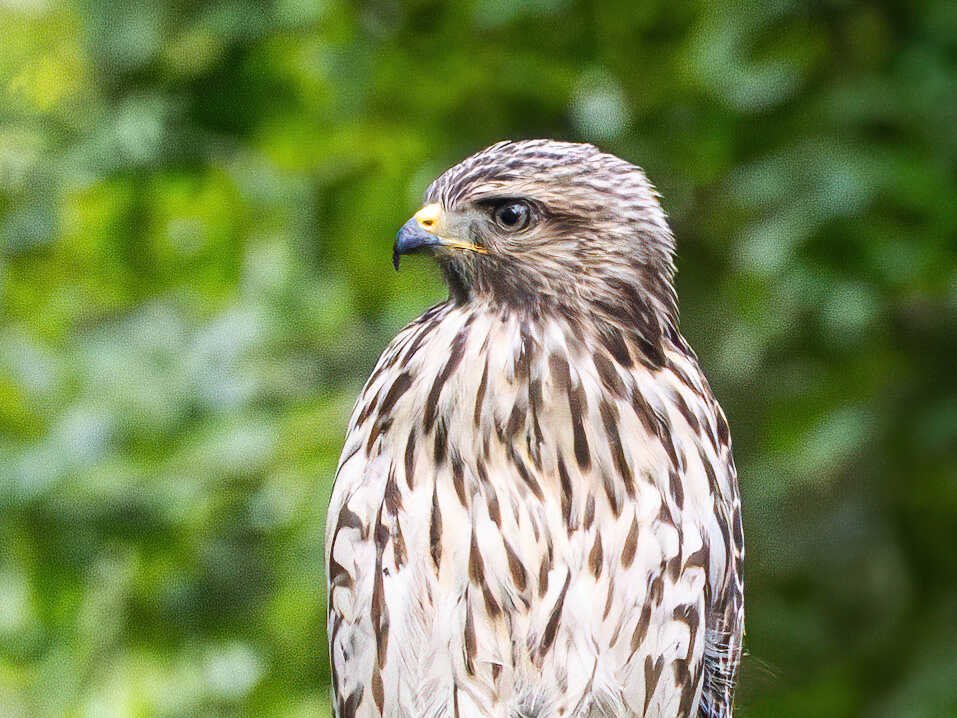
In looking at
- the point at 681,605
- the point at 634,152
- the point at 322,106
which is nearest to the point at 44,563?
the point at 322,106

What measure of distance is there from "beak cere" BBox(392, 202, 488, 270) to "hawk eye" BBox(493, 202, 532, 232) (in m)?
0.06

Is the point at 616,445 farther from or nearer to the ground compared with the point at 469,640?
farther from the ground

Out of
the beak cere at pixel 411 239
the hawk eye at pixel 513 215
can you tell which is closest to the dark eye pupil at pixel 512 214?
the hawk eye at pixel 513 215

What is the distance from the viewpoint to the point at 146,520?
4.28 metres

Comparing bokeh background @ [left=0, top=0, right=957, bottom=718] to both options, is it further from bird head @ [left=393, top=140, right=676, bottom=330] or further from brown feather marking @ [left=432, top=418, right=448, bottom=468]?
brown feather marking @ [left=432, top=418, right=448, bottom=468]

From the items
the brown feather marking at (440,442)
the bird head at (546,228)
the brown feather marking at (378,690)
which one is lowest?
the brown feather marking at (378,690)

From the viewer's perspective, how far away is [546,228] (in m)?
2.68

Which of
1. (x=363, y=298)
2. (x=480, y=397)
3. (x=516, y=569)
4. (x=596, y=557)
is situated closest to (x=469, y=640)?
(x=516, y=569)

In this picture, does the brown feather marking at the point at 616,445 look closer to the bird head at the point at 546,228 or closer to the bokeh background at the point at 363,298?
the bird head at the point at 546,228

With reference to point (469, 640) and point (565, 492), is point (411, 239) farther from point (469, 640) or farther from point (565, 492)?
point (469, 640)

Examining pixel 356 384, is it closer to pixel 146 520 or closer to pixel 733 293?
pixel 146 520

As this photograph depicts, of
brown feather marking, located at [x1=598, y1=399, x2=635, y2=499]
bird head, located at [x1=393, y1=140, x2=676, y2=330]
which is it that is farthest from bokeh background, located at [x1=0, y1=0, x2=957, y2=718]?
brown feather marking, located at [x1=598, y1=399, x2=635, y2=499]

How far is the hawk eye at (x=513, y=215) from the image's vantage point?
2.68 meters

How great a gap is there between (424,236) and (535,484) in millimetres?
469
